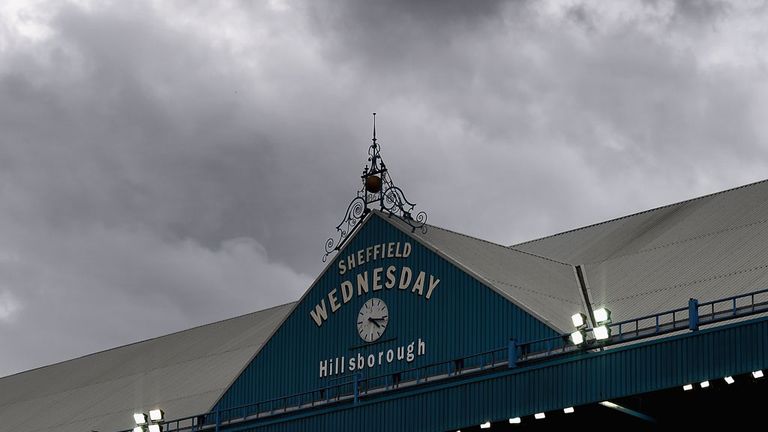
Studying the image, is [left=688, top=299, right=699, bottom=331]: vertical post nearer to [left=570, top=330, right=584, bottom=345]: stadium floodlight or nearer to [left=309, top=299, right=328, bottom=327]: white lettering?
[left=570, top=330, right=584, bottom=345]: stadium floodlight

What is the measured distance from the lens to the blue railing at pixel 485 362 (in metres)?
40.8

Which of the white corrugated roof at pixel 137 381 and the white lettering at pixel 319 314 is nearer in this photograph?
the white lettering at pixel 319 314

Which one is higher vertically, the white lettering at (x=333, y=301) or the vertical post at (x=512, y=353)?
the white lettering at (x=333, y=301)

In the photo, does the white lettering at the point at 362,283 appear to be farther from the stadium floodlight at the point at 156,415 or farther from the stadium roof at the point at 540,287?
the stadium floodlight at the point at 156,415

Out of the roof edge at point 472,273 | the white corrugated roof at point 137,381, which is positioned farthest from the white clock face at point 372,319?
the white corrugated roof at point 137,381

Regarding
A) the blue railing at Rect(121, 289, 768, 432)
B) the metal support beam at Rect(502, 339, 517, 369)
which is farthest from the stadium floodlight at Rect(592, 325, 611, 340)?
the metal support beam at Rect(502, 339, 517, 369)

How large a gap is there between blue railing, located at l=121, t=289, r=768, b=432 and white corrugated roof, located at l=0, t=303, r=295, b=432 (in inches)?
326

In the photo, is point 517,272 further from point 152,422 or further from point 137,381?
point 137,381

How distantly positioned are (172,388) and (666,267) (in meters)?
25.1

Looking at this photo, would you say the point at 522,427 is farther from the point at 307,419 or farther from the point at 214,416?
the point at 214,416

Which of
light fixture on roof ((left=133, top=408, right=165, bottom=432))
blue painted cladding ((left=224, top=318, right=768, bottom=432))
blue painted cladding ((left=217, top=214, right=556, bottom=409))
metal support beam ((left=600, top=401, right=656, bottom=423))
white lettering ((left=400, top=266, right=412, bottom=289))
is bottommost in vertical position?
metal support beam ((left=600, top=401, right=656, bottom=423))

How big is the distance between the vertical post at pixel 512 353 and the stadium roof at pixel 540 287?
220 cm

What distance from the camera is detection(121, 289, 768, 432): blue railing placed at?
40.8 m

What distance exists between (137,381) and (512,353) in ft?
102
